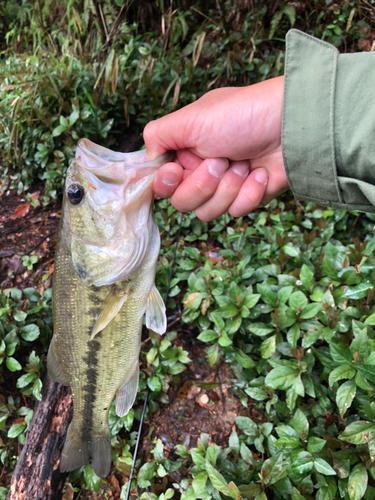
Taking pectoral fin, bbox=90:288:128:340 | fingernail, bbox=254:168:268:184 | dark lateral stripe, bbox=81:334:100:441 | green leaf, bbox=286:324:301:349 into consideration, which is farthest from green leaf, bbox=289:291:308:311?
dark lateral stripe, bbox=81:334:100:441

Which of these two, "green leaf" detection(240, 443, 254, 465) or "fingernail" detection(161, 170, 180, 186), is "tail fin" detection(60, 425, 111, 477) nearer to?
"green leaf" detection(240, 443, 254, 465)

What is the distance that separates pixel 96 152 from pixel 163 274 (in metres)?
1.64

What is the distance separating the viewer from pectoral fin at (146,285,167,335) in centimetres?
188

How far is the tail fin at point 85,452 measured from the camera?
2172 millimetres

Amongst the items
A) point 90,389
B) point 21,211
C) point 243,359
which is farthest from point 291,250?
point 21,211

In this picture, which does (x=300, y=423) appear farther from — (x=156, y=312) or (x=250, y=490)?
(x=156, y=312)

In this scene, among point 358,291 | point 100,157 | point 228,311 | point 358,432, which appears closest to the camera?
point 100,157

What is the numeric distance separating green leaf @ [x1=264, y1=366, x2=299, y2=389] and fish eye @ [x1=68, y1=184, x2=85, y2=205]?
1656 millimetres

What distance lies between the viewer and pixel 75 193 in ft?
5.51

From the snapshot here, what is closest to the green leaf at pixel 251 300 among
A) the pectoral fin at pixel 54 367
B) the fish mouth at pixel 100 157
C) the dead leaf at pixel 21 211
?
the fish mouth at pixel 100 157

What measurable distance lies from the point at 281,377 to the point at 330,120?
162 cm

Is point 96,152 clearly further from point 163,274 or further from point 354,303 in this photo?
point 354,303

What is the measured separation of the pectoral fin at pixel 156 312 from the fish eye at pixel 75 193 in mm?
657

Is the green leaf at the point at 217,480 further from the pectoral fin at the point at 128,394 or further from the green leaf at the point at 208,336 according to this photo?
the green leaf at the point at 208,336
